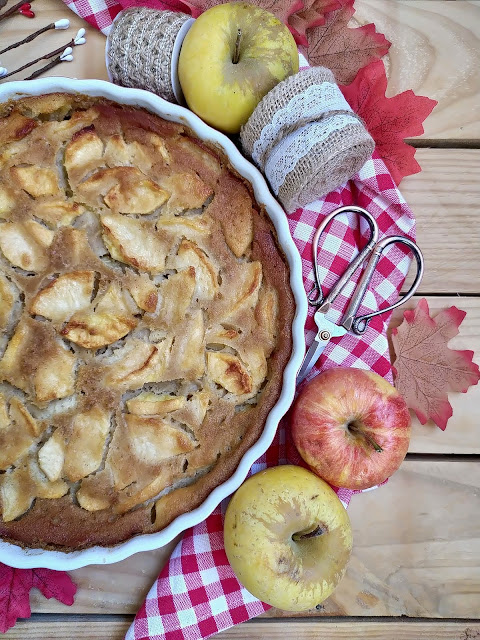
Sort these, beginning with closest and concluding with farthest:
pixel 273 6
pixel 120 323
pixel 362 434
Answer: pixel 120 323 → pixel 362 434 → pixel 273 6

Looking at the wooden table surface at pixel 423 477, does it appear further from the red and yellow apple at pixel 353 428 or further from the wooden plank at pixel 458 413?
the red and yellow apple at pixel 353 428

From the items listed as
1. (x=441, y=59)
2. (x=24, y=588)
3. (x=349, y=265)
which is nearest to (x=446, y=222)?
(x=349, y=265)

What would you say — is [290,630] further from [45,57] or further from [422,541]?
[45,57]

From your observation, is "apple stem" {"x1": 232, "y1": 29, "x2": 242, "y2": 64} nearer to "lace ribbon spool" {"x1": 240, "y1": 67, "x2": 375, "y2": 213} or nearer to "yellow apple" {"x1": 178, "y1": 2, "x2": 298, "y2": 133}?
"yellow apple" {"x1": 178, "y1": 2, "x2": 298, "y2": 133}

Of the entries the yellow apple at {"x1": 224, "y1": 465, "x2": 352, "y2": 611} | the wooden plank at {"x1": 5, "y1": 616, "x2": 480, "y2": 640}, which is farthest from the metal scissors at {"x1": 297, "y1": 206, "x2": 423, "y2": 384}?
the wooden plank at {"x1": 5, "y1": 616, "x2": 480, "y2": 640}

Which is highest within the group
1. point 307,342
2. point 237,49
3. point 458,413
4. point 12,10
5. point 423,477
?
point 12,10

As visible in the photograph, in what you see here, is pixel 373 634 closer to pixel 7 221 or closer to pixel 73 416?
pixel 73 416
